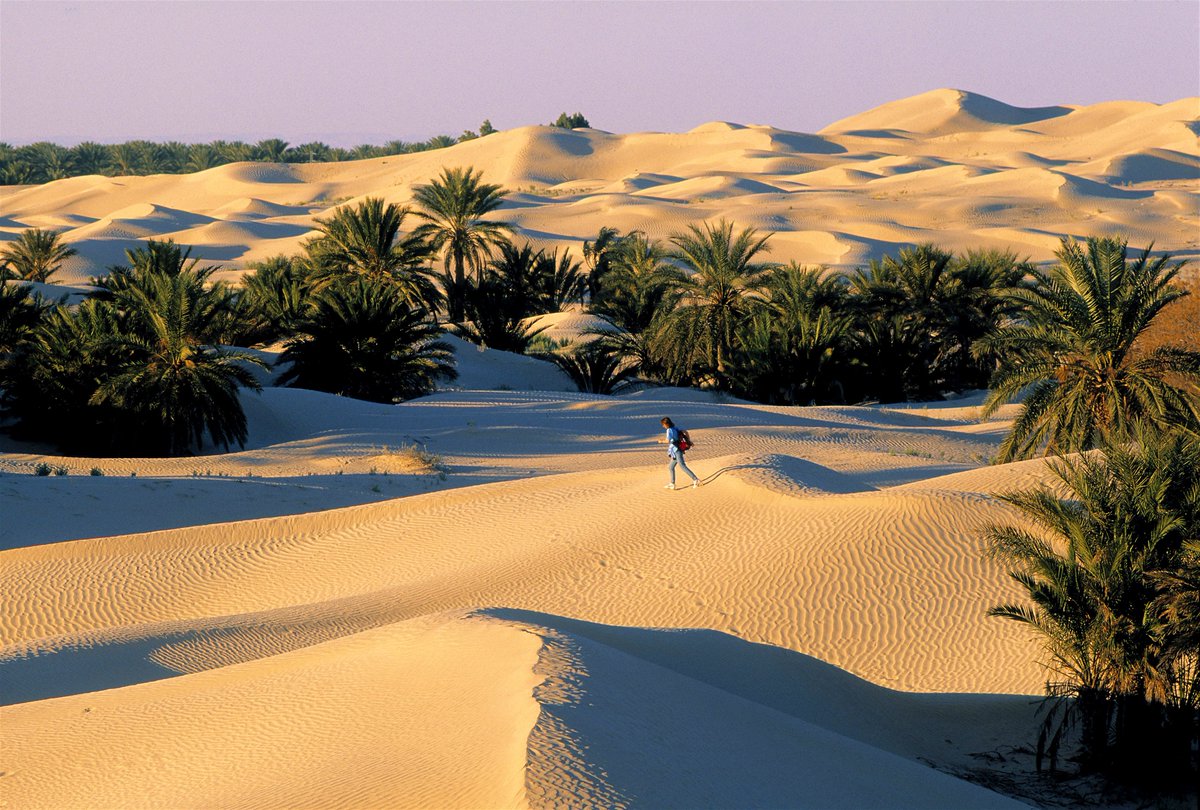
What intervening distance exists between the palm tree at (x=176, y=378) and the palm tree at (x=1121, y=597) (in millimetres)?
15313

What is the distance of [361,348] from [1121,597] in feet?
65.6

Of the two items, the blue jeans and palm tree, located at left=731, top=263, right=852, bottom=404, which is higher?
palm tree, located at left=731, top=263, right=852, bottom=404

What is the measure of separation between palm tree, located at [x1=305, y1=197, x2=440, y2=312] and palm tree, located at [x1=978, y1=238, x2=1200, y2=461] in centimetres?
1758

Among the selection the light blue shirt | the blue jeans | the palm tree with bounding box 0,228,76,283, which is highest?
the palm tree with bounding box 0,228,76,283

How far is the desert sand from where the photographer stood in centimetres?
587

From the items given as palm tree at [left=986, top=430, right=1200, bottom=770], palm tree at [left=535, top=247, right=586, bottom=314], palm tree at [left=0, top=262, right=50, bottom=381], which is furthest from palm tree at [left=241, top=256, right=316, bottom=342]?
palm tree at [left=986, top=430, right=1200, bottom=770]

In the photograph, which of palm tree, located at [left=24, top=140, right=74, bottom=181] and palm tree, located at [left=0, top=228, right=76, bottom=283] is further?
palm tree, located at [left=24, top=140, right=74, bottom=181]

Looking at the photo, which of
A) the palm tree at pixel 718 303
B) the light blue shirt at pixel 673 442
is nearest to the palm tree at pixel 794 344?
the palm tree at pixel 718 303

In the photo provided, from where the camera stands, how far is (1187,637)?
7555 millimetres

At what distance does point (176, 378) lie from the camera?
20438mm

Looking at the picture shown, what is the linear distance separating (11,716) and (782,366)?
22756 mm

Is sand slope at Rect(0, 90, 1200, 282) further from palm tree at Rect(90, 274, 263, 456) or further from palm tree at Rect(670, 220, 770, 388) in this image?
palm tree at Rect(90, 274, 263, 456)

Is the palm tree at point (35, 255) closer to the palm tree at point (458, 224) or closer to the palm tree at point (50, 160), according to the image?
the palm tree at point (458, 224)

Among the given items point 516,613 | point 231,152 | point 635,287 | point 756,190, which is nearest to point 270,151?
point 231,152
